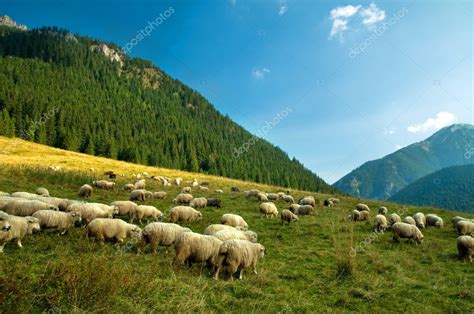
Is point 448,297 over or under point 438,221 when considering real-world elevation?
under

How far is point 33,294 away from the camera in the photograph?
6.87 meters

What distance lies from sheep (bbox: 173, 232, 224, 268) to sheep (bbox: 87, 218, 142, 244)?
4017 millimetres

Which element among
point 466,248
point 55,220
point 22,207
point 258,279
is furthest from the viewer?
point 22,207

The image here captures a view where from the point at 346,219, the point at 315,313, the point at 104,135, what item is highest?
the point at 104,135

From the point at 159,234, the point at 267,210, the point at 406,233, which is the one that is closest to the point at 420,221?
the point at 406,233

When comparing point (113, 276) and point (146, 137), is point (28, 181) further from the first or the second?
point (146, 137)

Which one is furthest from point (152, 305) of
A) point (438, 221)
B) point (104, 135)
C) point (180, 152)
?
point (180, 152)

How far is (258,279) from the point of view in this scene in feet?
36.0

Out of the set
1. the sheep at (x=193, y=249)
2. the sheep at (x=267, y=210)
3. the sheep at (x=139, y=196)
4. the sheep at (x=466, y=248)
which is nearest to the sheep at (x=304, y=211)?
the sheep at (x=267, y=210)

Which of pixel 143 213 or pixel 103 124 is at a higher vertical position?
pixel 103 124

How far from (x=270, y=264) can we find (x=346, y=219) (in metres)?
16.7

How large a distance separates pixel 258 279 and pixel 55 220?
1024 cm

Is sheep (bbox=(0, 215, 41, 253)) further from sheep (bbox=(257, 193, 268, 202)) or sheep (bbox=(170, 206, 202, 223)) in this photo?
sheep (bbox=(257, 193, 268, 202))

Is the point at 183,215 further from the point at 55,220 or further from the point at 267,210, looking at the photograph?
the point at 267,210
